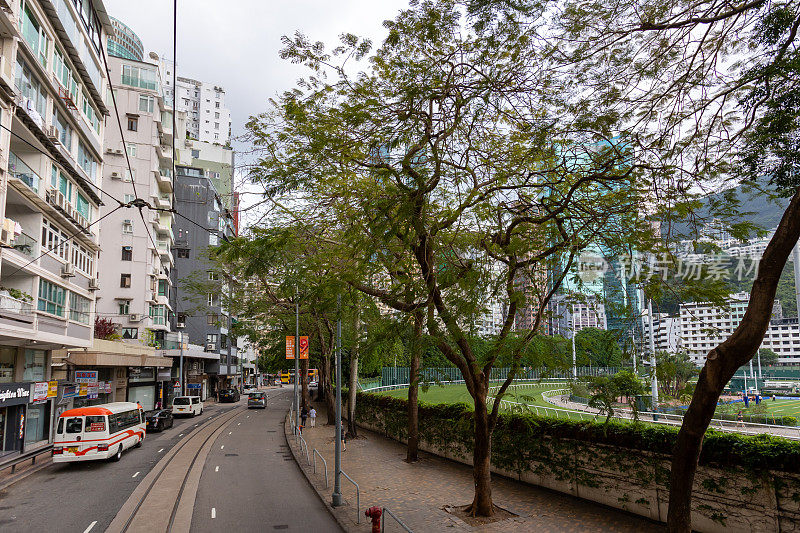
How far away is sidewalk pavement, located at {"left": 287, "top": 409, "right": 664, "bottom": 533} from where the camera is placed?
12.0 m

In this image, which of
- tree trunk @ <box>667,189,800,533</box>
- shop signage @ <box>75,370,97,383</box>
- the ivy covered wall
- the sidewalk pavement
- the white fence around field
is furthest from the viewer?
shop signage @ <box>75,370,97,383</box>

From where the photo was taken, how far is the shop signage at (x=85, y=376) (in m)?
29.2

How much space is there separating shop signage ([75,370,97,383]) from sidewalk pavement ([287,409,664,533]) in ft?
48.9

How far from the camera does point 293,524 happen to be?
1253cm

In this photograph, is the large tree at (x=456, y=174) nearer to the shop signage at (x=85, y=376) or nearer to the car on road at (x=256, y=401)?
the shop signage at (x=85, y=376)

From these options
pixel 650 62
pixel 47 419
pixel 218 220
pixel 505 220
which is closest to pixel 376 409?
pixel 47 419

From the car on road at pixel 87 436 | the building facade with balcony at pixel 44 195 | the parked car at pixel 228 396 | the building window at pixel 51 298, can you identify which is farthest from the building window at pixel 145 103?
the parked car at pixel 228 396

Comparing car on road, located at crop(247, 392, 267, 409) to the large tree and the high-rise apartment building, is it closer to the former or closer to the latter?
the large tree

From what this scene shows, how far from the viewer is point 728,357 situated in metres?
5.96

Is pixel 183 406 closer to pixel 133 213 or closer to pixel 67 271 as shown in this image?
pixel 133 213

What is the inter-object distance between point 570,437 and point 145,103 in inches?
1749

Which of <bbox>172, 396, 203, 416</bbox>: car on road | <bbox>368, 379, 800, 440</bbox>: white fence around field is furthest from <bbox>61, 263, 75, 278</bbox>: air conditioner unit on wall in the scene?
<bbox>172, 396, 203, 416</bbox>: car on road

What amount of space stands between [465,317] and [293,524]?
6393 millimetres

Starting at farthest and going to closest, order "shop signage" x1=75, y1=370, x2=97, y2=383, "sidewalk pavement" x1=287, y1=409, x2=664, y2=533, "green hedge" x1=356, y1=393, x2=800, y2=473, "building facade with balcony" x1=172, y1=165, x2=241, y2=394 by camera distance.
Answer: "building facade with balcony" x1=172, y1=165, x2=241, y2=394, "shop signage" x1=75, y1=370, x2=97, y2=383, "sidewalk pavement" x1=287, y1=409, x2=664, y2=533, "green hedge" x1=356, y1=393, x2=800, y2=473
